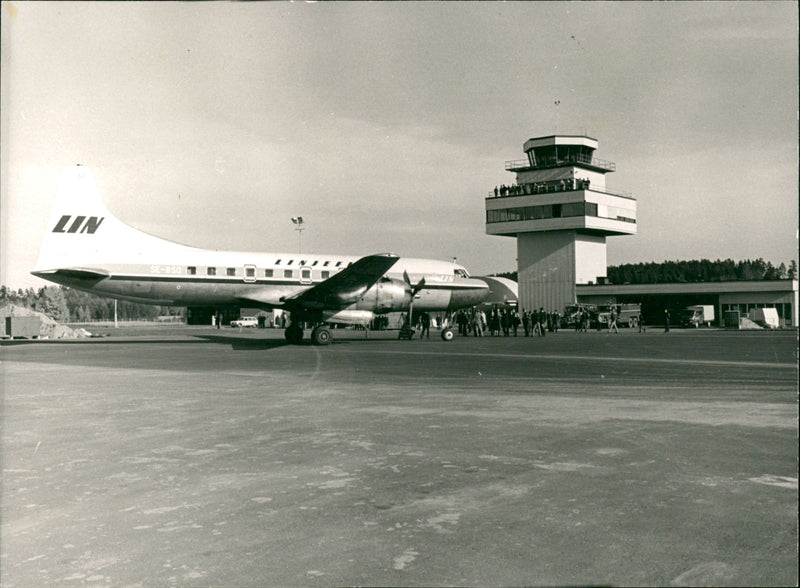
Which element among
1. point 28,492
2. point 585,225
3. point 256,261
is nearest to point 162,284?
point 256,261

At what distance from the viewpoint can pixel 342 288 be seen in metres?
24.6

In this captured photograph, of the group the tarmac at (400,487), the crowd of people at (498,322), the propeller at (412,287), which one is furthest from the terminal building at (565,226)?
the tarmac at (400,487)

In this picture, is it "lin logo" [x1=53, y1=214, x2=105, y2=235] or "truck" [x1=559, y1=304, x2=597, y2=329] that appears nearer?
"lin logo" [x1=53, y1=214, x2=105, y2=235]

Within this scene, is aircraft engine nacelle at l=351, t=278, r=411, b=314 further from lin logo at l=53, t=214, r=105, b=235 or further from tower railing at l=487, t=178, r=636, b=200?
tower railing at l=487, t=178, r=636, b=200

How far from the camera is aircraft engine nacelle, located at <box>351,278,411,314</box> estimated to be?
2602 centimetres

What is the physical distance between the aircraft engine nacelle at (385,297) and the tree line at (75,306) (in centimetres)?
5916

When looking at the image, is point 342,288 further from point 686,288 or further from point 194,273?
point 686,288

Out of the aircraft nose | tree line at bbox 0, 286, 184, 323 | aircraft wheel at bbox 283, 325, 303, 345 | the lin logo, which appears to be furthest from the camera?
tree line at bbox 0, 286, 184, 323

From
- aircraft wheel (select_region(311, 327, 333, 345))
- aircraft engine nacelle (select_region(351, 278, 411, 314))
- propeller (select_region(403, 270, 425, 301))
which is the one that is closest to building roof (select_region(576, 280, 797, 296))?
propeller (select_region(403, 270, 425, 301))

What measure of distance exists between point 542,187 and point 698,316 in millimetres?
20430

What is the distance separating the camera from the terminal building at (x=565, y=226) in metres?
64.2

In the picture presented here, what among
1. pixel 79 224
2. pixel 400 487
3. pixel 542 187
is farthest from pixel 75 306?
pixel 400 487

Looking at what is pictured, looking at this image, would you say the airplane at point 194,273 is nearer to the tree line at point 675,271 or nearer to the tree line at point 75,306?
the tree line at point 75,306

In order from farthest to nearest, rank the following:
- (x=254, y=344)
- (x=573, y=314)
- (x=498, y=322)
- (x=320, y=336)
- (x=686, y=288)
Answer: (x=686, y=288) < (x=573, y=314) < (x=498, y=322) < (x=254, y=344) < (x=320, y=336)
